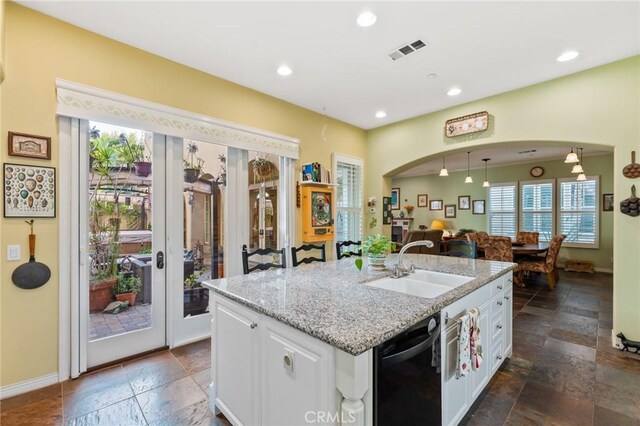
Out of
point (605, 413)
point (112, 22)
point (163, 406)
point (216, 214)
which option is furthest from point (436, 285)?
point (112, 22)

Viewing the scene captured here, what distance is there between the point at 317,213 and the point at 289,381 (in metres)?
2.97

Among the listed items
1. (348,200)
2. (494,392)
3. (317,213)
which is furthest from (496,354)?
(348,200)

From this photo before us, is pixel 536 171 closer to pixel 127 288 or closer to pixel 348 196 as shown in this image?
pixel 348 196

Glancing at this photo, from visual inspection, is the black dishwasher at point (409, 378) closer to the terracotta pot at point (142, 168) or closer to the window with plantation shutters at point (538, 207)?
the terracotta pot at point (142, 168)

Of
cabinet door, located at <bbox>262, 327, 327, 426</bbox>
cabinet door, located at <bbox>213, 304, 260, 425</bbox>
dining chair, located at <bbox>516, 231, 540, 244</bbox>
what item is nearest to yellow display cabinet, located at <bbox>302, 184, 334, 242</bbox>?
cabinet door, located at <bbox>213, 304, 260, 425</bbox>

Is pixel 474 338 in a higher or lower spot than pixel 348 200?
lower

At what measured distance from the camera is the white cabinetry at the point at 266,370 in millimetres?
1204

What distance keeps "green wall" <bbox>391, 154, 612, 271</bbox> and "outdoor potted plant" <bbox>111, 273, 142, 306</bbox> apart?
8.34m

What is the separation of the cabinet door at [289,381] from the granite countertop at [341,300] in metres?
0.12

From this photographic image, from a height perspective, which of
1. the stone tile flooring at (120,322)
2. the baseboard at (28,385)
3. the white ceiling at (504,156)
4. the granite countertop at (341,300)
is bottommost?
the baseboard at (28,385)

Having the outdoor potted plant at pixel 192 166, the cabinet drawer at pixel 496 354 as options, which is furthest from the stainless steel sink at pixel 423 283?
the outdoor potted plant at pixel 192 166

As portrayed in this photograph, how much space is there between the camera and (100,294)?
2.61m

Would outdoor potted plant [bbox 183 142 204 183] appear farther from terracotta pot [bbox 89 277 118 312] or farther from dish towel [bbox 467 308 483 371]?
dish towel [bbox 467 308 483 371]

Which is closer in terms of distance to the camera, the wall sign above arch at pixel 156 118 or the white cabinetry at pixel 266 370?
the white cabinetry at pixel 266 370
